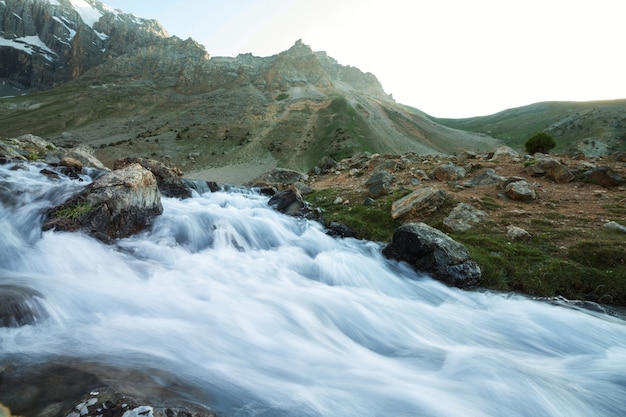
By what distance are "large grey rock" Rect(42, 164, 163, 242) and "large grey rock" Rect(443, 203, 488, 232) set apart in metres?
11.0

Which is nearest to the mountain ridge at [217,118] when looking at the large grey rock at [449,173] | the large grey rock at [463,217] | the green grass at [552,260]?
the large grey rock at [449,173]

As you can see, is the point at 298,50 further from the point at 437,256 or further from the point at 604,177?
the point at 437,256

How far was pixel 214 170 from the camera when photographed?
5681cm

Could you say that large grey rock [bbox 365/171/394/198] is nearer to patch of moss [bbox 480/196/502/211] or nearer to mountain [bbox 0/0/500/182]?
patch of moss [bbox 480/196/502/211]

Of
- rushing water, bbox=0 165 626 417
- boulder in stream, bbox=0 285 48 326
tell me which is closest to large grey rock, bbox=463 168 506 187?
rushing water, bbox=0 165 626 417

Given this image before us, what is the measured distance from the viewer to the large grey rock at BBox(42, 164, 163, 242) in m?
8.45

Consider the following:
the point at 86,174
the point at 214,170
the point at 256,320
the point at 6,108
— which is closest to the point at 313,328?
the point at 256,320

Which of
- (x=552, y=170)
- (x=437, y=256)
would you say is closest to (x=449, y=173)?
(x=552, y=170)

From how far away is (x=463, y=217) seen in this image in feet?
38.6

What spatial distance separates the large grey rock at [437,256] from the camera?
890 centimetres

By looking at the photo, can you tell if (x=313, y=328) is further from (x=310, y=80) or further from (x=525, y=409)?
(x=310, y=80)

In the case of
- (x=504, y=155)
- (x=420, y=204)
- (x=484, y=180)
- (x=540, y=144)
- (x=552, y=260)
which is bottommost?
(x=552, y=260)

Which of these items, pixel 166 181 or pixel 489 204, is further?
pixel 166 181

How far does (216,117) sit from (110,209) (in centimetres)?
8721
